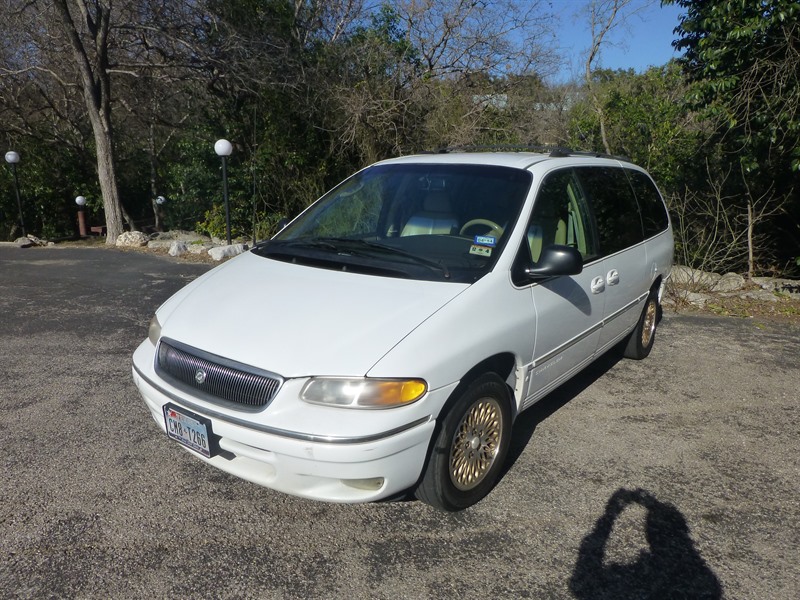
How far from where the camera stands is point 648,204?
533 cm

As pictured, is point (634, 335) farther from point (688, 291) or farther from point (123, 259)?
point (123, 259)

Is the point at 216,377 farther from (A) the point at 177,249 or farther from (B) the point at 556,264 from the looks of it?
(A) the point at 177,249

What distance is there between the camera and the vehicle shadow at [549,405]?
3852mm

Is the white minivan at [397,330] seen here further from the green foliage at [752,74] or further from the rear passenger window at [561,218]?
the green foliage at [752,74]

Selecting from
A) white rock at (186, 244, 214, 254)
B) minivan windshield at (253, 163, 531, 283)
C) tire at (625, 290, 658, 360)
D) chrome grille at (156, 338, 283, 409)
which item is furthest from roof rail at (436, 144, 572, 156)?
white rock at (186, 244, 214, 254)

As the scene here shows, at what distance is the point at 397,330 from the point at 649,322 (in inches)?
145

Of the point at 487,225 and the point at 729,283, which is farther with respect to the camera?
the point at 729,283

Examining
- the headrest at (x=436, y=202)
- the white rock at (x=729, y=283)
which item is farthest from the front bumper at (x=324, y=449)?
the white rock at (x=729, y=283)

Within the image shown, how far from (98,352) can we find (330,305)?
3511 millimetres

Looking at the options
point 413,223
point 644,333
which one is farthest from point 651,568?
point 644,333

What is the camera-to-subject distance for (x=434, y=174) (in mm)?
4062

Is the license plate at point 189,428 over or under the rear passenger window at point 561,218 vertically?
under

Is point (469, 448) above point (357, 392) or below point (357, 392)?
below

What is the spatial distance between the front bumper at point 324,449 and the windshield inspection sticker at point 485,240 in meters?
0.98
